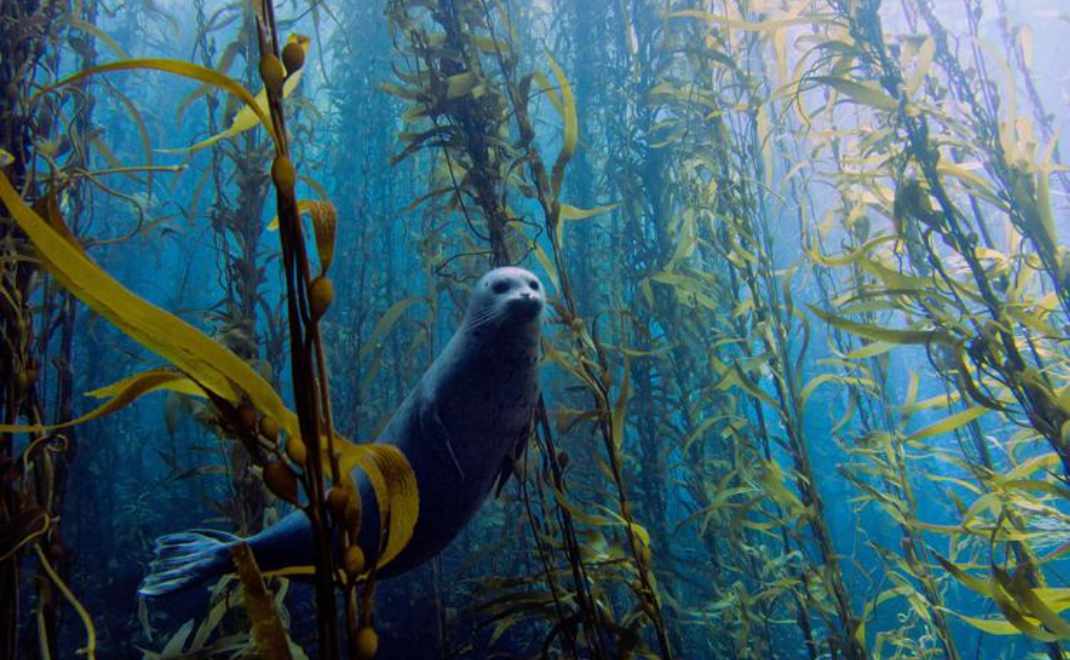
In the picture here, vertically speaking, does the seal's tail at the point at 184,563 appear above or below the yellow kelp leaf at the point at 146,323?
below

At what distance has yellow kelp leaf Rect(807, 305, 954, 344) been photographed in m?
2.02

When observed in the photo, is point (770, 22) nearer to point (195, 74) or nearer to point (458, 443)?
point (458, 443)

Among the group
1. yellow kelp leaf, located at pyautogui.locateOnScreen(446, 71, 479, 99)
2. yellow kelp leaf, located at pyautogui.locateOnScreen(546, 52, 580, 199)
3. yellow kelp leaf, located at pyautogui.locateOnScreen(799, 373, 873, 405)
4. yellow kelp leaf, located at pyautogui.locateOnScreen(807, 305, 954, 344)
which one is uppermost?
yellow kelp leaf, located at pyautogui.locateOnScreen(446, 71, 479, 99)

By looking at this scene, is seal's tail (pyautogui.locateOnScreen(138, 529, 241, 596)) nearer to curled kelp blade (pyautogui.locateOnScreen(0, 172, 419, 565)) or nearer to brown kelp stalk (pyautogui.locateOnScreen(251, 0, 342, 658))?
curled kelp blade (pyautogui.locateOnScreen(0, 172, 419, 565))

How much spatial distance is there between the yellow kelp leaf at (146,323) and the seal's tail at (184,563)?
1.49m

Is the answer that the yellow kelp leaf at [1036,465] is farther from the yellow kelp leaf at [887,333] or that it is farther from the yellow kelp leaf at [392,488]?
the yellow kelp leaf at [392,488]

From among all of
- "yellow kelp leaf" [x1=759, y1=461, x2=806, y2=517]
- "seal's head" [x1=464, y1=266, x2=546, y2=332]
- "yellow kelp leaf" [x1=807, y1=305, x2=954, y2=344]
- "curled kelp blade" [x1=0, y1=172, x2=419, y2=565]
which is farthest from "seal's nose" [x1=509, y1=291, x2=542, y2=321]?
"yellow kelp leaf" [x1=759, y1=461, x2=806, y2=517]

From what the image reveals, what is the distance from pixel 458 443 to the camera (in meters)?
2.12

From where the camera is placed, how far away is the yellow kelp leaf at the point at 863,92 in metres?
2.38

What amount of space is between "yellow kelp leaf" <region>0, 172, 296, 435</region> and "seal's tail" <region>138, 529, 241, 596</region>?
1486 millimetres

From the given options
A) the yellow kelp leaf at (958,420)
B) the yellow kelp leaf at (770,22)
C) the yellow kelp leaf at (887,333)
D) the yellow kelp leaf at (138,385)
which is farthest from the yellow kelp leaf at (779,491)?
the yellow kelp leaf at (138,385)

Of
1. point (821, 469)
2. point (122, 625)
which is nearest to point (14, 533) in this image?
point (122, 625)

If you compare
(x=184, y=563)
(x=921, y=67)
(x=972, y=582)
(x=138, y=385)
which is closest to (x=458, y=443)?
(x=184, y=563)

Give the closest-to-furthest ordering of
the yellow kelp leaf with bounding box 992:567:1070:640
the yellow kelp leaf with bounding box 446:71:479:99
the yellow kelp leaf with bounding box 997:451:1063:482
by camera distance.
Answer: the yellow kelp leaf with bounding box 992:567:1070:640
the yellow kelp leaf with bounding box 997:451:1063:482
the yellow kelp leaf with bounding box 446:71:479:99
